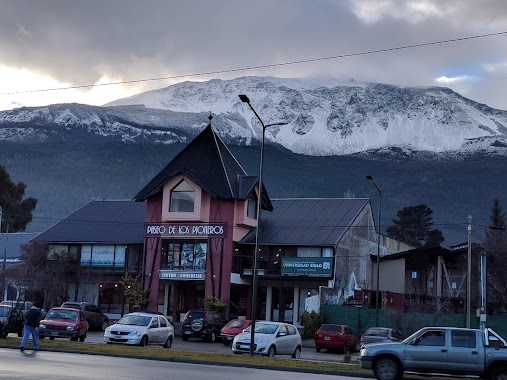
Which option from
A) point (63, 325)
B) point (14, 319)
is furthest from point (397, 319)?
point (14, 319)

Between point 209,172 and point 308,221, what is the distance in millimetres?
8233

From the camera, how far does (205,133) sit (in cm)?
6488

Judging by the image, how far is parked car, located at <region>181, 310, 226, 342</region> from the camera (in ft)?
160

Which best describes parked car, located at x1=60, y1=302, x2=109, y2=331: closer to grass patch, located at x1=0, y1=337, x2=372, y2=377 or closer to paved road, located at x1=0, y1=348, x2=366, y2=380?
grass patch, located at x1=0, y1=337, x2=372, y2=377

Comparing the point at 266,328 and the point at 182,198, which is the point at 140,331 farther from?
the point at 182,198

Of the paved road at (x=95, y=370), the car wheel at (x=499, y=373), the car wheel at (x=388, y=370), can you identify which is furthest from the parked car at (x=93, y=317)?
the car wheel at (x=499, y=373)

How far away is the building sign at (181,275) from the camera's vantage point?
198 ft

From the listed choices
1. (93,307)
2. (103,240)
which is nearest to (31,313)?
(93,307)

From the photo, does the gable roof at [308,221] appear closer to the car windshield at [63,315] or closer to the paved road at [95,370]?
the car windshield at [63,315]

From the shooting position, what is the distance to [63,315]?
38375 millimetres

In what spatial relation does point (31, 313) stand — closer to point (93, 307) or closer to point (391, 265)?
point (93, 307)

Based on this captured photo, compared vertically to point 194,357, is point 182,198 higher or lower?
higher

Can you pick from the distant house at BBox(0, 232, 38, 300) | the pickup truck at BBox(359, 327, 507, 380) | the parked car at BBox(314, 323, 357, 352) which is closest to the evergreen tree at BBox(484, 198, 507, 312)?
the parked car at BBox(314, 323, 357, 352)

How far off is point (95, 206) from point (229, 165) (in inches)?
587
